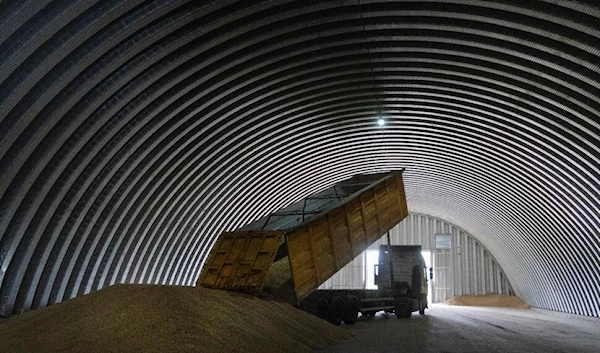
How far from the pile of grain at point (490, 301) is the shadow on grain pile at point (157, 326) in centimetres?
2560

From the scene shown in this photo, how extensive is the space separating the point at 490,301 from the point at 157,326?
99.5 feet

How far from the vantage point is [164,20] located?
979 centimetres

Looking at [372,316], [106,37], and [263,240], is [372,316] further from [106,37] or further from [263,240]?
[106,37]

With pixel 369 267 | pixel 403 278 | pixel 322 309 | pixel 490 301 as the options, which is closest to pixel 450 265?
pixel 490 301

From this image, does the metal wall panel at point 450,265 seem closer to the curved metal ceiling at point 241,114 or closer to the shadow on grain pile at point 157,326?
the curved metal ceiling at point 241,114

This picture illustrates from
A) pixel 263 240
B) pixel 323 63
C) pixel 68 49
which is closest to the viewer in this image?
pixel 68 49

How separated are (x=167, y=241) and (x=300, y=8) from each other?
27.9 ft

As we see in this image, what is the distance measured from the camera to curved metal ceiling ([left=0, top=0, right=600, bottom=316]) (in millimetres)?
9289

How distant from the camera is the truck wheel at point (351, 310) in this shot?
15.6 m

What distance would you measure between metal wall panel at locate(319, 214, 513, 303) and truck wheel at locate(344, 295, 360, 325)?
1948cm

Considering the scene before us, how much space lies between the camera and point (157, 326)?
7406 mm

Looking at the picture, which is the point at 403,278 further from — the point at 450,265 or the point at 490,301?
the point at 450,265

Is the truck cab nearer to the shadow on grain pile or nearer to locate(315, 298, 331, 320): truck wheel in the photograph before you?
locate(315, 298, 331, 320): truck wheel

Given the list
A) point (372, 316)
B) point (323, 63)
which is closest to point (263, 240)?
point (323, 63)
